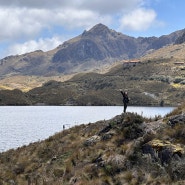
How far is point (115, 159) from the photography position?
1928 centimetres

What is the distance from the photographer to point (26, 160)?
A: 26.2m

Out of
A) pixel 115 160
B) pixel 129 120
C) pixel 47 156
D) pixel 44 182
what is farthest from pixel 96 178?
pixel 47 156

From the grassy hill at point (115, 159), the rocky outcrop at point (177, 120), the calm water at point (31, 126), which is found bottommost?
the calm water at point (31, 126)

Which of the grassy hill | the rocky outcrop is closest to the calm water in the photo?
the grassy hill

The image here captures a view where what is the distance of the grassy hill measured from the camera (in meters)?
17.3

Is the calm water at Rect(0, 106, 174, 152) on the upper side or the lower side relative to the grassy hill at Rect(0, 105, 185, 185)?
lower

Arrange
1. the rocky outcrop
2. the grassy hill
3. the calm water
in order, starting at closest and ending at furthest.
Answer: the grassy hill
the rocky outcrop
the calm water

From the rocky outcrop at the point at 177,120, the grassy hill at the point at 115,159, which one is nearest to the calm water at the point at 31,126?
the grassy hill at the point at 115,159

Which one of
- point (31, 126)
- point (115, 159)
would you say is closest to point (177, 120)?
point (115, 159)

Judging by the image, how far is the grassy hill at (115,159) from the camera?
17.3 meters

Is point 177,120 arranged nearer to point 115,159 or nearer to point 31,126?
point 115,159

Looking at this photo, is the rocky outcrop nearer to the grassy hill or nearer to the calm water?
the grassy hill

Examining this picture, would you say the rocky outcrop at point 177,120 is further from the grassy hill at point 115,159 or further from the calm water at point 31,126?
the calm water at point 31,126

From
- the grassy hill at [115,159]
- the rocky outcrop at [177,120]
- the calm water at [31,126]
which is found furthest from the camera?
the calm water at [31,126]
